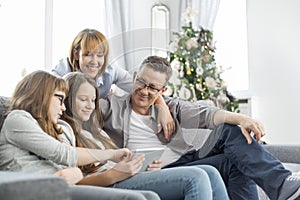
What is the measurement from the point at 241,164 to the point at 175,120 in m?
0.46

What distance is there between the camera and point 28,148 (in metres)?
1.27

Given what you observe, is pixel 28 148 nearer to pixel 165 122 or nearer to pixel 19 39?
pixel 165 122

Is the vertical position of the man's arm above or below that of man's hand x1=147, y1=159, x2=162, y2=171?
above

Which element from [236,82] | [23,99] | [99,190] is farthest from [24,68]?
[99,190]

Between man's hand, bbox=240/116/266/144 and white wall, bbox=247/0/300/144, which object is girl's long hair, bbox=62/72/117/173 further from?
white wall, bbox=247/0/300/144

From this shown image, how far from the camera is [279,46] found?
392 cm

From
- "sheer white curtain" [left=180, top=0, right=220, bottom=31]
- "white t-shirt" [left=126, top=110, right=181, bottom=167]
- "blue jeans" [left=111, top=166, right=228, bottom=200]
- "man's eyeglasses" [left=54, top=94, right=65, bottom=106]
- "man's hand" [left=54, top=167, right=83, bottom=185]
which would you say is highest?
"sheer white curtain" [left=180, top=0, right=220, bottom=31]

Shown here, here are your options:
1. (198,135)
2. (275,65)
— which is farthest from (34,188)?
(275,65)

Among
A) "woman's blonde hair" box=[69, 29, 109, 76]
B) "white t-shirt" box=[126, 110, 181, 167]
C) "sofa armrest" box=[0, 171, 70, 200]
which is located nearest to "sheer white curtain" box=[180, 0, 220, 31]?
"woman's blonde hair" box=[69, 29, 109, 76]

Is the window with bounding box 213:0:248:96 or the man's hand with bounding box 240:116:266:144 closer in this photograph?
the man's hand with bounding box 240:116:266:144

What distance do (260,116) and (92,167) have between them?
9.39 feet

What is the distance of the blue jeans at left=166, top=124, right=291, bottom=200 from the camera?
5.41ft

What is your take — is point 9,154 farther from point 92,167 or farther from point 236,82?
point 236,82

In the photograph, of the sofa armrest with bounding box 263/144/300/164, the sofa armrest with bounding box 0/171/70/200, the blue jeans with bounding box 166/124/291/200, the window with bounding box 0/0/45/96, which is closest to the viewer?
the sofa armrest with bounding box 0/171/70/200
